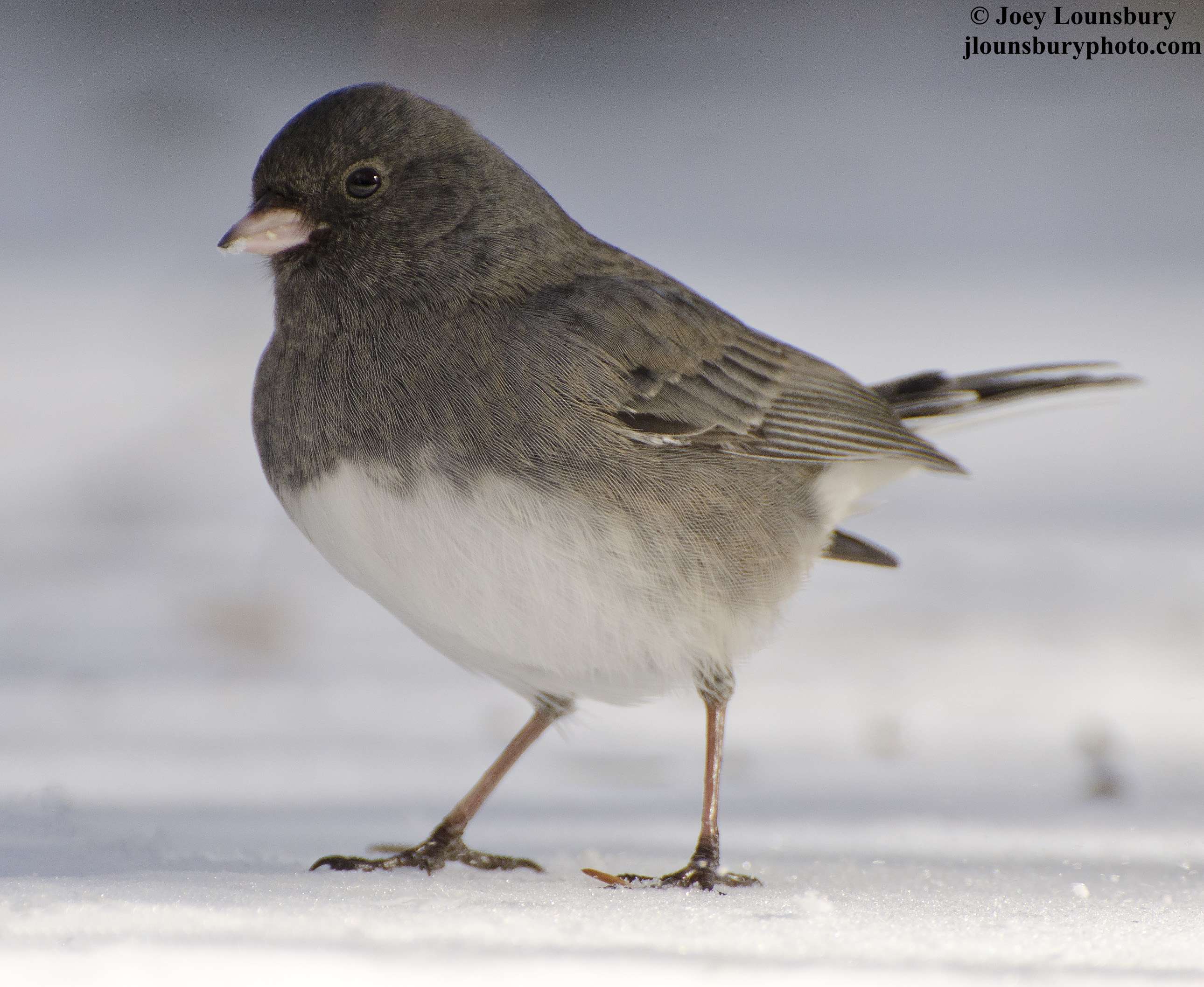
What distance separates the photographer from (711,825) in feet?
6.26

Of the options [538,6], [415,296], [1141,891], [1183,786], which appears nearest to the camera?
[1141,891]

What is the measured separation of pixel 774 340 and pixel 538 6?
2.46 meters

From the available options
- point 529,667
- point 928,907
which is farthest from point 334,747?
point 928,907

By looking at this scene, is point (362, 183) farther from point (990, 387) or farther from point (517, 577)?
point (990, 387)

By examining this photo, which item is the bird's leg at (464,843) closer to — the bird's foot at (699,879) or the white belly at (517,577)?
the bird's foot at (699,879)

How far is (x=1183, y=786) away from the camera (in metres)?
2.28

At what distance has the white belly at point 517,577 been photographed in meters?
1.66

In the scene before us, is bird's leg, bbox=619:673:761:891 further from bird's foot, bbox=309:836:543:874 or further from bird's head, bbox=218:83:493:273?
bird's head, bbox=218:83:493:273

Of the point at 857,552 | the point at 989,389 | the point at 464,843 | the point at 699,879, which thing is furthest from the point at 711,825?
the point at 989,389

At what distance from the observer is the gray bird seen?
66.3 inches

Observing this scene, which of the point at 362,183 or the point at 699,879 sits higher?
the point at 362,183

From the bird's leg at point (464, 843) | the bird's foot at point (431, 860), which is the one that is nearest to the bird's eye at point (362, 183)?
the bird's leg at point (464, 843)

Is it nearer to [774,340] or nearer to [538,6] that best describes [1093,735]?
[774,340]

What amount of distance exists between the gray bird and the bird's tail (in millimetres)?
321
